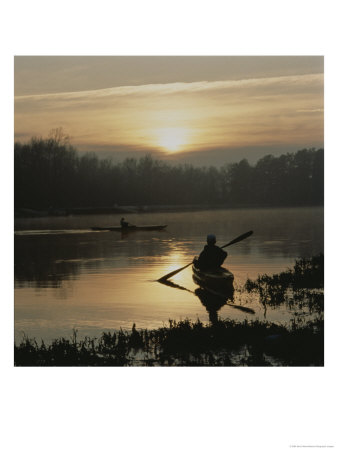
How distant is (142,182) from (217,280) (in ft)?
54.9

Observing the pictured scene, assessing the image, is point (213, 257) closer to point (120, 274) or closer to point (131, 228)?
point (120, 274)

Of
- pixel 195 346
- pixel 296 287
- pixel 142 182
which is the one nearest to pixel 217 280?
pixel 296 287

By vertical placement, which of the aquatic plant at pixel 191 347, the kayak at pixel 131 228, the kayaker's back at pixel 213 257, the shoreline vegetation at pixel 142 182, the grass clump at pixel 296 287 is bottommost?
the aquatic plant at pixel 191 347

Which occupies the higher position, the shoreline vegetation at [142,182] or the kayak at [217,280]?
the shoreline vegetation at [142,182]

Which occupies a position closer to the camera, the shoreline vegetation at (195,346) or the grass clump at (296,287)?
the shoreline vegetation at (195,346)

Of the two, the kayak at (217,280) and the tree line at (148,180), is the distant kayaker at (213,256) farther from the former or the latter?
the tree line at (148,180)

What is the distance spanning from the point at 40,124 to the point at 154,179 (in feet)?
56.3

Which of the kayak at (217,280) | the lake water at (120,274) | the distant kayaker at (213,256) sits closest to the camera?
the lake water at (120,274)

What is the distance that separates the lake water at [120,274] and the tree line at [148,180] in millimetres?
1589

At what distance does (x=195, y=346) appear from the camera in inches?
399

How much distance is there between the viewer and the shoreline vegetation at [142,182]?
17977 millimetres

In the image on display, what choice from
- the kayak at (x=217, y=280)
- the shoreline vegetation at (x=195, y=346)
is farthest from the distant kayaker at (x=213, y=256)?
the shoreline vegetation at (x=195, y=346)
